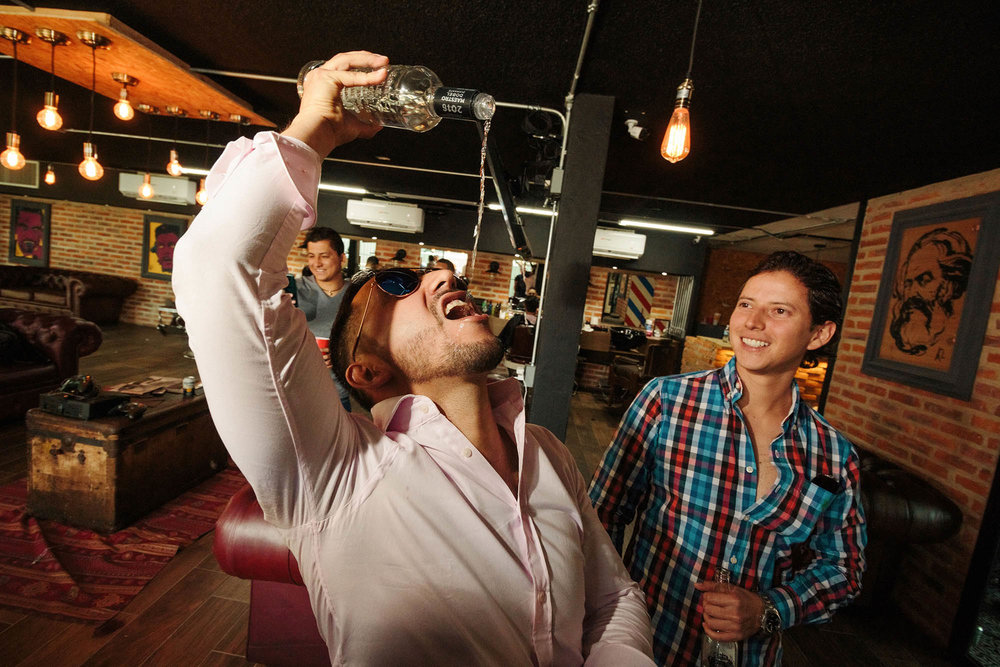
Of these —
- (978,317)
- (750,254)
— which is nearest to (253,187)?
(978,317)

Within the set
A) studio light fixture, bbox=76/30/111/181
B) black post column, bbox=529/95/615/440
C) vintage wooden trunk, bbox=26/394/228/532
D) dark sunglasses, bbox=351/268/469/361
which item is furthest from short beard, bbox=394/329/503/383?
studio light fixture, bbox=76/30/111/181

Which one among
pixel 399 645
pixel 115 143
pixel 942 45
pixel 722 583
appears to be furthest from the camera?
pixel 115 143

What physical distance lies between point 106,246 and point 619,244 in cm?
1026

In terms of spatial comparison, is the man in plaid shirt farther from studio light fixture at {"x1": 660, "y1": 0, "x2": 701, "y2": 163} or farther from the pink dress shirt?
studio light fixture at {"x1": 660, "y1": 0, "x2": 701, "y2": 163}

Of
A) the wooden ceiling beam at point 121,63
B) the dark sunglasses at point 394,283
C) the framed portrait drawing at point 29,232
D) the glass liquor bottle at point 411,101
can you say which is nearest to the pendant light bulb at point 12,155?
the wooden ceiling beam at point 121,63

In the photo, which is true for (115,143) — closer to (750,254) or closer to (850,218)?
Answer: (850,218)

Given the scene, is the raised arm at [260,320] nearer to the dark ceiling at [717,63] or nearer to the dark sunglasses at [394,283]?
the dark sunglasses at [394,283]

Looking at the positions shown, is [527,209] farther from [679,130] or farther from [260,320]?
[260,320]

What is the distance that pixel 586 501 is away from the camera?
1147mm

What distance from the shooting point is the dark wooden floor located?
195cm

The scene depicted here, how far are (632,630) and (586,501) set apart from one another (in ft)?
0.93

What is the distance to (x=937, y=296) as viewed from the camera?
9.66 feet

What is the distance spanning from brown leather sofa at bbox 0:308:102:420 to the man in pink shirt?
15.7 feet

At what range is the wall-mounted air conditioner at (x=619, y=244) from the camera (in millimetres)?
7086
